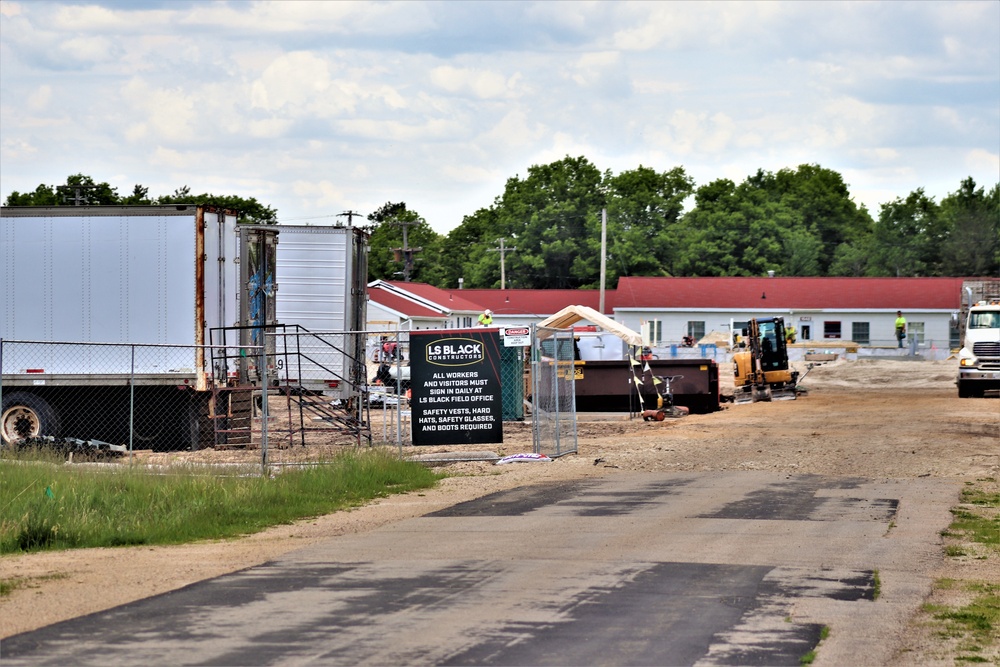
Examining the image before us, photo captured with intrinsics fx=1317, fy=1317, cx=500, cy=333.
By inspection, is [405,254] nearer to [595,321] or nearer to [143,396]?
[595,321]

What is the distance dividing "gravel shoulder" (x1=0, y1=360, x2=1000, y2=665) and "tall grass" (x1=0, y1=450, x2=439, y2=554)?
48 cm

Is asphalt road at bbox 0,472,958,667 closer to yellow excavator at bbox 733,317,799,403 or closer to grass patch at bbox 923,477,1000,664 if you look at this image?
grass patch at bbox 923,477,1000,664

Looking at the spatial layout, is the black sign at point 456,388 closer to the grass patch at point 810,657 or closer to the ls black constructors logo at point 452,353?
the ls black constructors logo at point 452,353

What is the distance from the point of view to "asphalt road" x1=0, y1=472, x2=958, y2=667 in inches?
310

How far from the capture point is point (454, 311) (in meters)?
71.1

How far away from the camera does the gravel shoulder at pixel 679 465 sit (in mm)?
10016

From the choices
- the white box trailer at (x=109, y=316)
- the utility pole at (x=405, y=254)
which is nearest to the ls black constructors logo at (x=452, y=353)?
the white box trailer at (x=109, y=316)

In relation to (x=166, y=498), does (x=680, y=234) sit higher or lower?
higher

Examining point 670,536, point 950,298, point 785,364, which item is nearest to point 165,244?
point 670,536

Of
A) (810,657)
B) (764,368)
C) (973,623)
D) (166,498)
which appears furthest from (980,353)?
(810,657)

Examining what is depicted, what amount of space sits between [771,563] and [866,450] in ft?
38.9

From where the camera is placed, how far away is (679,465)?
2059 cm

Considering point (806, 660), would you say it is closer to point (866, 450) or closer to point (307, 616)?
point (307, 616)

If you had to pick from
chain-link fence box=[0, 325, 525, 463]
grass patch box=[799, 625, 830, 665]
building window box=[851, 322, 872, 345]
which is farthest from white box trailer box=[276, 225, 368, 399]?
building window box=[851, 322, 872, 345]
